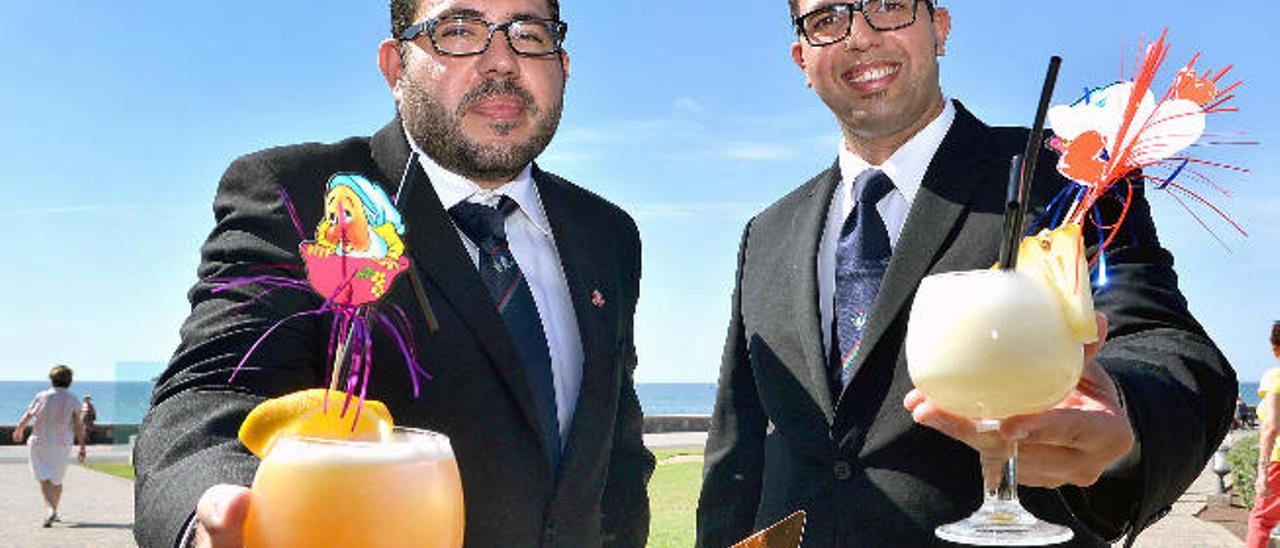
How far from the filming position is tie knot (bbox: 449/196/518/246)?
3168 mm

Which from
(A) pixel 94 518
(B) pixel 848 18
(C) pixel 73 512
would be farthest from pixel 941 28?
(C) pixel 73 512

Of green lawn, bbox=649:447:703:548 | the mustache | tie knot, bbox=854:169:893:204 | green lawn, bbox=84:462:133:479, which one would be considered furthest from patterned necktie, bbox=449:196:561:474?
green lawn, bbox=84:462:133:479

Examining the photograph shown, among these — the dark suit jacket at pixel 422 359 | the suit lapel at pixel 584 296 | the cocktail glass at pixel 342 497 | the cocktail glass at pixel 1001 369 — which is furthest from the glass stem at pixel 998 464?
the suit lapel at pixel 584 296

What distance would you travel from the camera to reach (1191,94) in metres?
2.36

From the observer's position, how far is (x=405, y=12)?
10.7ft

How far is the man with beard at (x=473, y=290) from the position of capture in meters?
2.65

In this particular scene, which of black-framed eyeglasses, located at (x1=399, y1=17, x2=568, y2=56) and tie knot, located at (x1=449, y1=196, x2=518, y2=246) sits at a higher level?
black-framed eyeglasses, located at (x1=399, y1=17, x2=568, y2=56)

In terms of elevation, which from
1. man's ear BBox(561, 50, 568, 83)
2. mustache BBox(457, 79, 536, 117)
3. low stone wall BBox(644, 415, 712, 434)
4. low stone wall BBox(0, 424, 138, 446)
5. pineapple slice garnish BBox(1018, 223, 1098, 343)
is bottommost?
low stone wall BBox(644, 415, 712, 434)

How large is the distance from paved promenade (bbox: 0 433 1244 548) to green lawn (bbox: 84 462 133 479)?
1.12 ft

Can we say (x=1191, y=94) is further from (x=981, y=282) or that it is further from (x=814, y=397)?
(x=814, y=397)

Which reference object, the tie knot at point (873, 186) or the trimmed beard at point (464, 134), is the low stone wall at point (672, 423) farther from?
the trimmed beard at point (464, 134)

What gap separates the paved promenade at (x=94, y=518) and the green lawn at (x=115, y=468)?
13.4 inches

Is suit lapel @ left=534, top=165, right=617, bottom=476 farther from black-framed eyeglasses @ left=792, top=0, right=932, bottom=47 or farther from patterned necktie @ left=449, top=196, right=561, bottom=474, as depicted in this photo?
black-framed eyeglasses @ left=792, top=0, right=932, bottom=47

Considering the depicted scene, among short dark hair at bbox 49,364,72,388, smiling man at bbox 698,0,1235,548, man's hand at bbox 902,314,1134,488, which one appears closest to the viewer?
man's hand at bbox 902,314,1134,488
